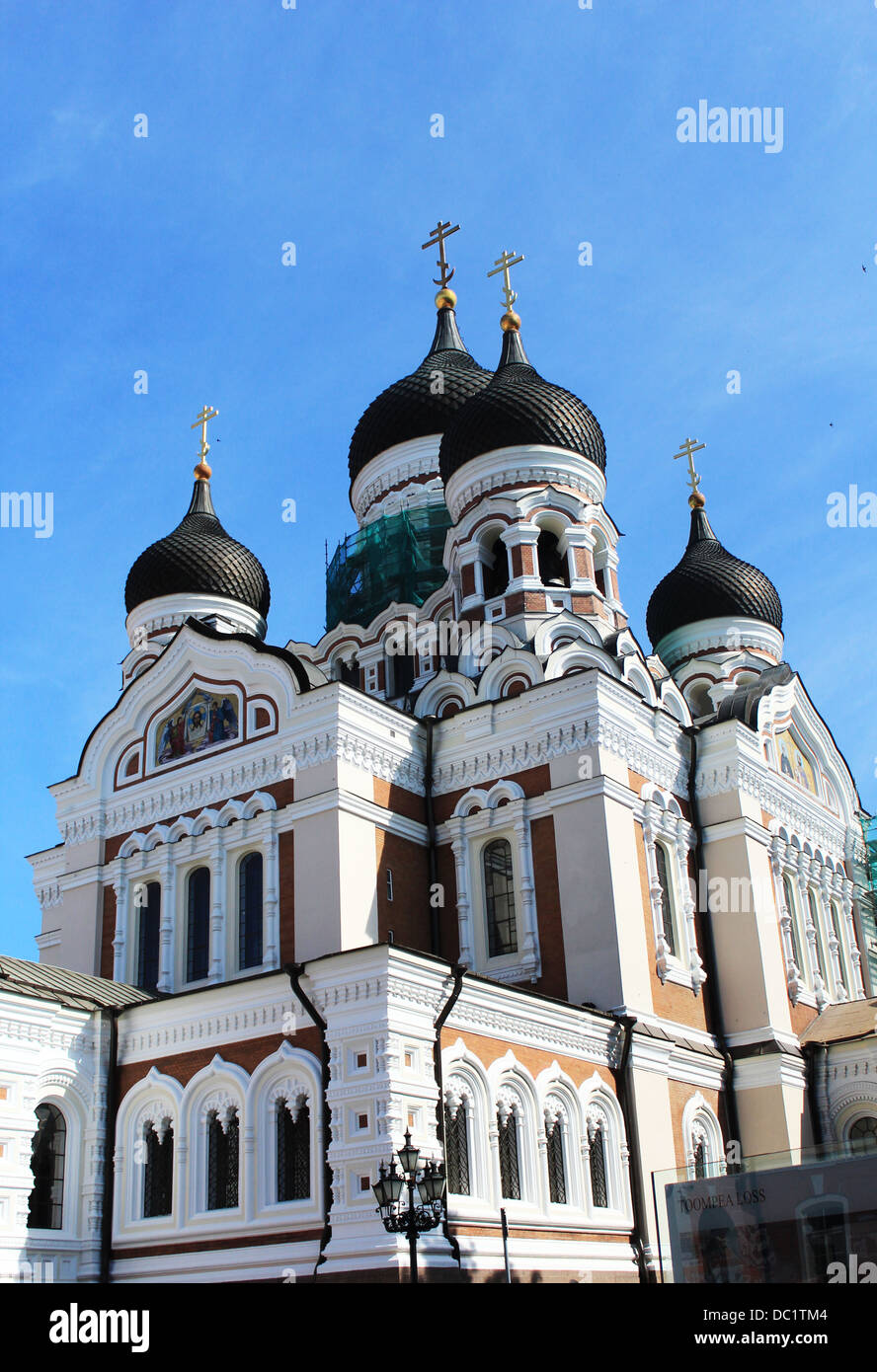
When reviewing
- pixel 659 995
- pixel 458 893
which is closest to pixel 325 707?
pixel 458 893

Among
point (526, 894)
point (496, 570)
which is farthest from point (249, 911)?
point (496, 570)

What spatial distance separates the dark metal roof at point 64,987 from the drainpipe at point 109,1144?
0.20 metres

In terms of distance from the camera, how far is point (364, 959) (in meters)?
11.4

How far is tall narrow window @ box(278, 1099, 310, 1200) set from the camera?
Answer: 11531 mm

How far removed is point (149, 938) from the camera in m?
16.0

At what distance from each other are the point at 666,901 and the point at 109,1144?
690 centimetres

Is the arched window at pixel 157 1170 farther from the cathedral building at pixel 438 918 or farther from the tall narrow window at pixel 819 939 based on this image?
the tall narrow window at pixel 819 939

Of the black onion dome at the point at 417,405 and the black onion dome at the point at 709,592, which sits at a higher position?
the black onion dome at the point at 417,405

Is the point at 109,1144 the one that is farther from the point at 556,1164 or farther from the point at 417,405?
the point at 417,405

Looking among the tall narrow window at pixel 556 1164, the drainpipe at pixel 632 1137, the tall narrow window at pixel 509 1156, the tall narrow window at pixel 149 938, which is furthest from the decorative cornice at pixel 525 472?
the tall narrow window at pixel 509 1156

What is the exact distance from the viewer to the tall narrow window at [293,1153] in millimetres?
11531

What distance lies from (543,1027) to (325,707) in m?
4.45

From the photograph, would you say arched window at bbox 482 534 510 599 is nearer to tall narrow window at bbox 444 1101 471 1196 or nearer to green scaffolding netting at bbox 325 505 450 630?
green scaffolding netting at bbox 325 505 450 630
